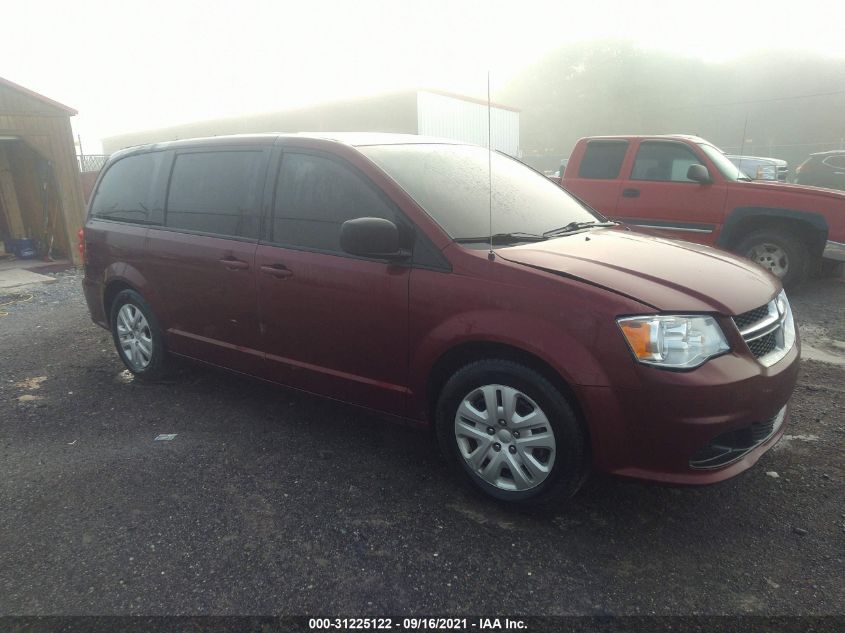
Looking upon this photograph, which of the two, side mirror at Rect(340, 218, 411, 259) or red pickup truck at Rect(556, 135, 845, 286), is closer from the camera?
side mirror at Rect(340, 218, 411, 259)

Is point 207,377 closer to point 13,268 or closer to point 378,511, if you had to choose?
point 378,511

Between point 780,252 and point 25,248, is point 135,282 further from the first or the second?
point 25,248

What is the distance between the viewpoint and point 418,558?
2.56 metres

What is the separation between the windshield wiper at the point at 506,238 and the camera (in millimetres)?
2973

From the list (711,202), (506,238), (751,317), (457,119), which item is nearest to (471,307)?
(506,238)

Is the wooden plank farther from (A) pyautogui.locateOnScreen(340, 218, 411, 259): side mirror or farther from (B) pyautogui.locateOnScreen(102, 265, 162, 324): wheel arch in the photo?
(A) pyautogui.locateOnScreen(340, 218, 411, 259): side mirror

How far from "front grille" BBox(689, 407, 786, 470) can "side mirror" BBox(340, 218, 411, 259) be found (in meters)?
1.63

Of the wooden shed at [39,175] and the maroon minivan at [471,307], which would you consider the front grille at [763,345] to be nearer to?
the maroon minivan at [471,307]

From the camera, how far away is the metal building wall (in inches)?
837

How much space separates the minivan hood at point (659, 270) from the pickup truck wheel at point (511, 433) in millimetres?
521

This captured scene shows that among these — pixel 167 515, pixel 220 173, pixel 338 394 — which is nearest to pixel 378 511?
pixel 338 394

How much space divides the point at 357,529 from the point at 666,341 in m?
1.59

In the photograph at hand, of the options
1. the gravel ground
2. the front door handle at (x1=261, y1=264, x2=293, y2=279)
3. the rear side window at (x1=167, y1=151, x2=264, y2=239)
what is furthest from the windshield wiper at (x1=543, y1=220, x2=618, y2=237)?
the rear side window at (x1=167, y1=151, x2=264, y2=239)

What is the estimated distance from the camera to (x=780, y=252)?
7.10m
